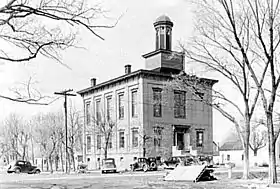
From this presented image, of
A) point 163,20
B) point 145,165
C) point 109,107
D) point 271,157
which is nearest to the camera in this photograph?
point 271,157

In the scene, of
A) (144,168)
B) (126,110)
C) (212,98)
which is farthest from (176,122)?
(212,98)

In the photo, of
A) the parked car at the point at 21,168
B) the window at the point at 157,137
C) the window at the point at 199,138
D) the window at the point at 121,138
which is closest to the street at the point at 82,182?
the parked car at the point at 21,168

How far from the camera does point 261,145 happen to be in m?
105

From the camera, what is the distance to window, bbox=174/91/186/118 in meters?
60.2

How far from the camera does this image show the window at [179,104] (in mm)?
60188

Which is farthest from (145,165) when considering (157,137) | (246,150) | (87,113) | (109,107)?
(87,113)

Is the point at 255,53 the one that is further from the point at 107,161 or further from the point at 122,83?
the point at 122,83

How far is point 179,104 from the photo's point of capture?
196 feet

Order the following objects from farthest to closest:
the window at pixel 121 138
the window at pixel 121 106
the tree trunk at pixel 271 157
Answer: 1. the window at pixel 121 106
2. the window at pixel 121 138
3. the tree trunk at pixel 271 157

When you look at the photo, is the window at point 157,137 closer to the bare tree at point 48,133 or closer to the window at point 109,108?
the window at point 109,108

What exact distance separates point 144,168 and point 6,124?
48.6 m

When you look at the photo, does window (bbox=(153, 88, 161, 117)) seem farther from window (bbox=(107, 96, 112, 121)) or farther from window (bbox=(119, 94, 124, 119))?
window (bbox=(107, 96, 112, 121))

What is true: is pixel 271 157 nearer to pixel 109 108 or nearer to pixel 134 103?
pixel 134 103

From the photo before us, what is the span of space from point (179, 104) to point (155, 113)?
10.4 feet
